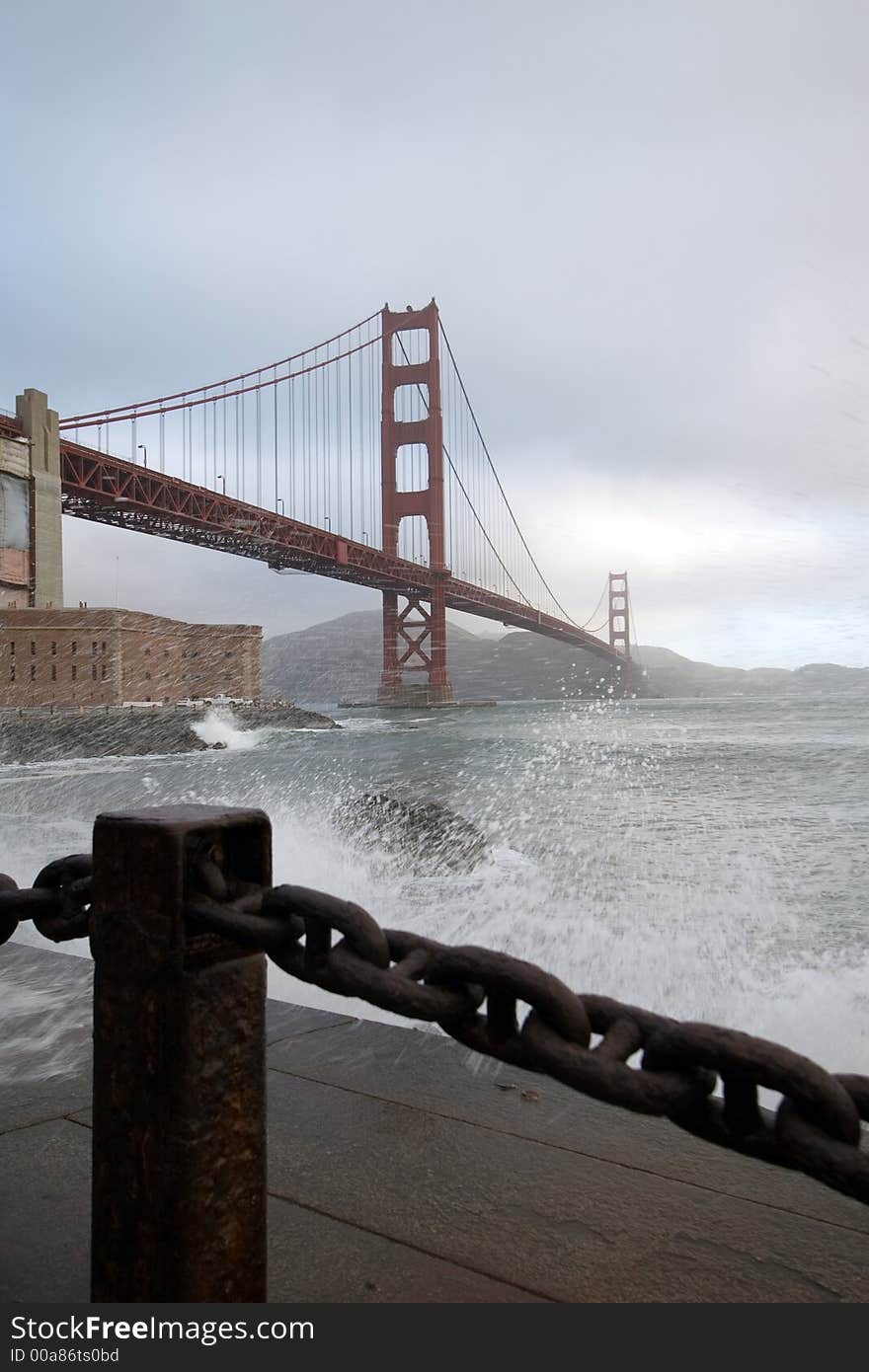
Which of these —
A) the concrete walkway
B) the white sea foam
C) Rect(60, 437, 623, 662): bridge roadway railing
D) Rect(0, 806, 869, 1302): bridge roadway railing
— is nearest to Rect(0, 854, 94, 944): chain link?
Rect(0, 806, 869, 1302): bridge roadway railing

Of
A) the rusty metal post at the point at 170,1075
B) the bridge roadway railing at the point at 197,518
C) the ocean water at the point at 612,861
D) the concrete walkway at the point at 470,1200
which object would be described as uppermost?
the bridge roadway railing at the point at 197,518

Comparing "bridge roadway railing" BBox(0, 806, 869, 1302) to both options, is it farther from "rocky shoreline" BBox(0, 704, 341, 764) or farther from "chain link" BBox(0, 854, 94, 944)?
"rocky shoreline" BBox(0, 704, 341, 764)

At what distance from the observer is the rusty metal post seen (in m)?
0.69

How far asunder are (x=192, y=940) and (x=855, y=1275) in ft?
2.70

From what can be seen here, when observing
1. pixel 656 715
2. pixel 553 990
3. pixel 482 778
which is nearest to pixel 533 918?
pixel 553 990

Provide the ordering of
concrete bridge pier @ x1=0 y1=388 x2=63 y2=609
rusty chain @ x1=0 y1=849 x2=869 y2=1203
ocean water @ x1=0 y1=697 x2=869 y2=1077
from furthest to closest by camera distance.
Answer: concrete bridge pier @ x1=0 y1=388 x2=63 y2=609, ocean water @ x1=0 y1=697 x2=869 y2=1077, rusty chain @ x1=0 y1=849 x2=869 y2=1203

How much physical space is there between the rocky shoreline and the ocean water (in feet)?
16.1

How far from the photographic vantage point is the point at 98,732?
81.1 ft

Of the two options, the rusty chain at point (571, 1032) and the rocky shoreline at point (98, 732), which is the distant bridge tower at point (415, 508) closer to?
the rocky shoreline at point (98, 732)

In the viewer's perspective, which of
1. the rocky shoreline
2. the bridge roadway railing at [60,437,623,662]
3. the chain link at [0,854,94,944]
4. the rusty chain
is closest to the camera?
the rusty chain

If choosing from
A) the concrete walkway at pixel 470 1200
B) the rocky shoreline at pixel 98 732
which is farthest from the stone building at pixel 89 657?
the concrete walkway at pixel 470 1200

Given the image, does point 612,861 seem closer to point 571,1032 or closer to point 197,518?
point 571,1032

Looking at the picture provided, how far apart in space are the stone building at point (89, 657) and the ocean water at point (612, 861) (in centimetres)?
797

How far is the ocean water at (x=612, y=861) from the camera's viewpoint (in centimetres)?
406
